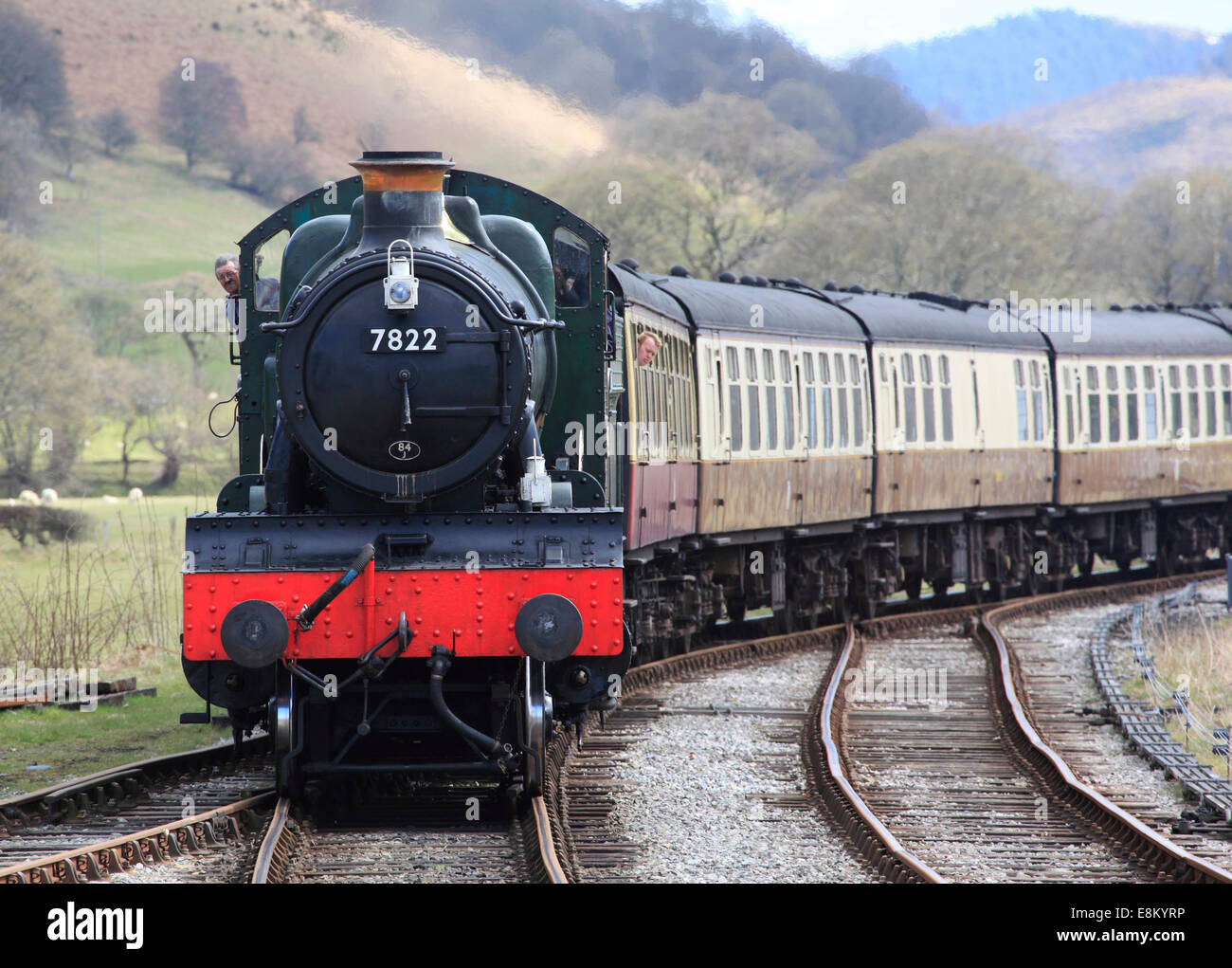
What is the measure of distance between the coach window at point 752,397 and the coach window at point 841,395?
1.98 metres

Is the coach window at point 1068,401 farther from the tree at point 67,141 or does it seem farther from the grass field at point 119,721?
the tree at point 67,141

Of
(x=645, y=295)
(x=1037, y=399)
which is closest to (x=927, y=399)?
(x=1037, y=399)

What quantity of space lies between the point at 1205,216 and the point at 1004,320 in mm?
41630

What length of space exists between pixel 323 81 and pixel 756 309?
13.5 m

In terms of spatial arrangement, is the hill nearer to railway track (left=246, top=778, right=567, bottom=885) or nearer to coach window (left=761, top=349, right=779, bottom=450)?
coach window (left=761, top=349, right=779, bottom=450)

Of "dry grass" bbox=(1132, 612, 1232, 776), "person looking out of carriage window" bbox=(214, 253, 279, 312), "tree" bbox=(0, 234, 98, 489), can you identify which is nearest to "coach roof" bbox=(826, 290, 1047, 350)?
"dry grass" bbox=(1132, 612, 1232, 776)

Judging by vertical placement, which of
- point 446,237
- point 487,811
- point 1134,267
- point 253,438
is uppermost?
point 1134,267

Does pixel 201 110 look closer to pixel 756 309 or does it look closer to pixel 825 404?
pixel 825 404

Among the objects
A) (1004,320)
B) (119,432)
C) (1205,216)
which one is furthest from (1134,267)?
(1004,320)

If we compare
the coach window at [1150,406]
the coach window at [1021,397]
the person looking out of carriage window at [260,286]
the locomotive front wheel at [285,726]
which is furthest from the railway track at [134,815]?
the coach window at [1150,406]

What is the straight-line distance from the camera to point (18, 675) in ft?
44.3

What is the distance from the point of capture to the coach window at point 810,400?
17594 mm

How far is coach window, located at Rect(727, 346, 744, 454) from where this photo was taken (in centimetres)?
1590
